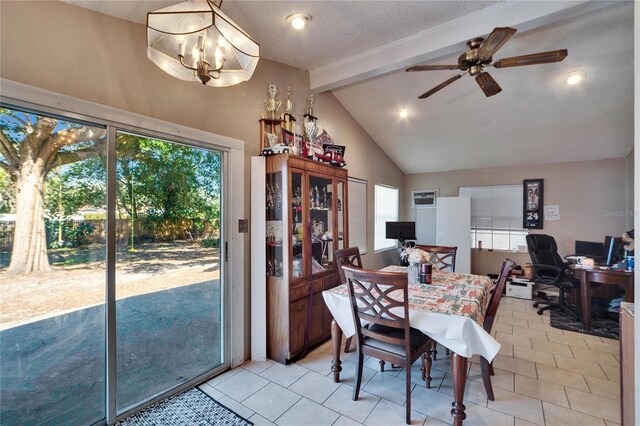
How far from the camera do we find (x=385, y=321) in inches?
72.6

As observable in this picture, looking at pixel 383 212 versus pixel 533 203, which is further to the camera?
pixel 383 212

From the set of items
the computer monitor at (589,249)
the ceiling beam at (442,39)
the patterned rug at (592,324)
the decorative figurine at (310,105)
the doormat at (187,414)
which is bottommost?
the patterned rug at (592,324)

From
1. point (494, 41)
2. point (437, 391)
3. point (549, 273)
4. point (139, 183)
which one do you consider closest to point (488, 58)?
point (494, 41)

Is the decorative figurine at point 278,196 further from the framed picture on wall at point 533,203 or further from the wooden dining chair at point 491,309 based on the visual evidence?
the framed picture on wall at point 533,203

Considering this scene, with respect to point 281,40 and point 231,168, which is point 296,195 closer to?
point 231,168

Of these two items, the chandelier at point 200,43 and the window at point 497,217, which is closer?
the chandelier at point 200,43

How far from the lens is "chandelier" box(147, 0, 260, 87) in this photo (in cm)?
134

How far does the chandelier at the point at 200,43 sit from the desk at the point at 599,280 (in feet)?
13.8

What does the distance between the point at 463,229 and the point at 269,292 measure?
4.17 meters

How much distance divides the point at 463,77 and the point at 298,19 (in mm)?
2269

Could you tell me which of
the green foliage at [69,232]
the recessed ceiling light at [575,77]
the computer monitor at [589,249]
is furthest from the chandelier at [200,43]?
the computer monitor at [589,249]

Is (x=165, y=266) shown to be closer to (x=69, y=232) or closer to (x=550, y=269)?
(x=69, y=232)

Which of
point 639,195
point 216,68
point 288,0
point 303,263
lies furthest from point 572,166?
point 216,68

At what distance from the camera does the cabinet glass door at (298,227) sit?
2715mm
